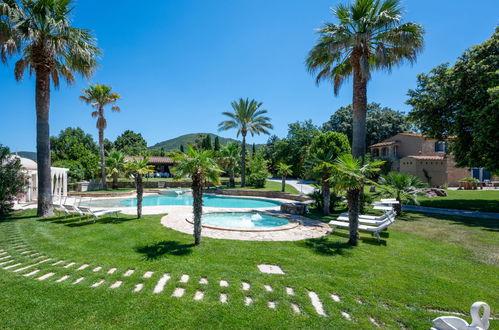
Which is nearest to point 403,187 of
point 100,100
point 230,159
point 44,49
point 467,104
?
point 467,104

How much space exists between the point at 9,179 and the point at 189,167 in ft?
35.8

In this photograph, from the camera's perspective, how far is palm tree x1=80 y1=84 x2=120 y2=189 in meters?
23.9

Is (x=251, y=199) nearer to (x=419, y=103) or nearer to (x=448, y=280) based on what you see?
(x=419, y=103)

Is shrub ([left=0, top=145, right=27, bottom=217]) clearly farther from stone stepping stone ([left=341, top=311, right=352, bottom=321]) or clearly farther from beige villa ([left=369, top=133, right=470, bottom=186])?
beige villa ([left=369, top=133, right=470, bottom=186])

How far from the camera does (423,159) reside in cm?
2902

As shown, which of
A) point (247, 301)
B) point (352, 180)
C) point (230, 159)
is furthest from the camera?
point (230, 159)

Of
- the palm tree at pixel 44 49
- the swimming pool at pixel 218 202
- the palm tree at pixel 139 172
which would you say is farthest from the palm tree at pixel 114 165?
the palm tree at pixel 139 172

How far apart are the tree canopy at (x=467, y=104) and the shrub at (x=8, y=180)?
79.8 ft

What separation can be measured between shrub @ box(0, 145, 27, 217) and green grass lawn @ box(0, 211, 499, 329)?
426 cm

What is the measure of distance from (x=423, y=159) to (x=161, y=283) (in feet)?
111

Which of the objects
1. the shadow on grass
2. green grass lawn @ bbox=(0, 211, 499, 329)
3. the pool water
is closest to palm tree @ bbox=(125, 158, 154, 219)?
green grass lawn @ bbox=(0, 211, 499, 329)

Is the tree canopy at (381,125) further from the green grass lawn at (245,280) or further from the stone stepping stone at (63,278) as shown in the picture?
the stone stepping stone at (63,278)

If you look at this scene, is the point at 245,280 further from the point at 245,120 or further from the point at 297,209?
the point at 245,120

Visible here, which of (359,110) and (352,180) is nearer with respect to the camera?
(352,180)
